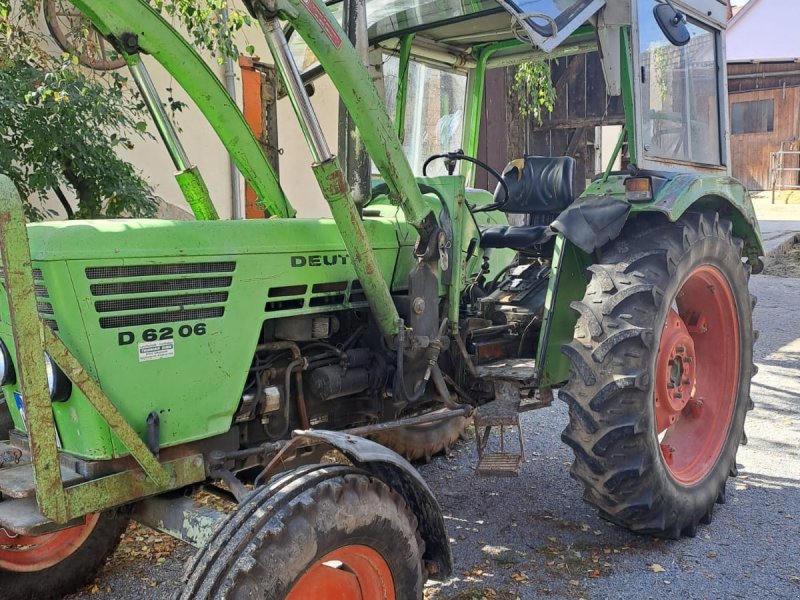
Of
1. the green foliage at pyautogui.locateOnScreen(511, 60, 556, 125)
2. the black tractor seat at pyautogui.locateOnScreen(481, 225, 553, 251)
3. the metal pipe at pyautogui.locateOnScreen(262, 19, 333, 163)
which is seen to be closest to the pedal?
the black tractor seat at pyautogui.locateOnScreen(481, 225, 553, 251)

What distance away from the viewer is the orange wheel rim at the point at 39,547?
2.80m

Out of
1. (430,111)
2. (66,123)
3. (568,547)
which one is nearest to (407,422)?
(568,547)

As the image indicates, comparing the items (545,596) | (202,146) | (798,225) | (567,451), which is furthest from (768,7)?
(545,596)

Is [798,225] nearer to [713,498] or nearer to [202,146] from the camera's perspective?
[202,146]

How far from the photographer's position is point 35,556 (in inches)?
114

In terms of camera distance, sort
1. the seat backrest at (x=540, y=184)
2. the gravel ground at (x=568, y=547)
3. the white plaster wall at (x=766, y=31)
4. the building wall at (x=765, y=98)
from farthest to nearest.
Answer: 1. the white plaster wall at (x=766, y=31)
2. the building wall at (x=765, y=98)
3. the seat backrest at (x=540, y=184)
4. the gravel ground at (x=568, y=547)

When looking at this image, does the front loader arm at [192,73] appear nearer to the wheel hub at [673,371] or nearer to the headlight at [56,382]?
the headlight at [56,382]

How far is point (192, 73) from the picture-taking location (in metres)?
2.67

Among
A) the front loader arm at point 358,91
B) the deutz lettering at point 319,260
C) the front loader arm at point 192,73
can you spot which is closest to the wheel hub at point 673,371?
the front loader arm at point 358,91

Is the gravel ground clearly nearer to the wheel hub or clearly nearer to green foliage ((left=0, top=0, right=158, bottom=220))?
the wheel hub

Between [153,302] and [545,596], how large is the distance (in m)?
1.79

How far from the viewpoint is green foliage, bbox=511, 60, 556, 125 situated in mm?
6554

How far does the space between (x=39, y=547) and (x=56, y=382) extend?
101 centimetres

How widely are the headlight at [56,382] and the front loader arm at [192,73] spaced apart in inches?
39.2
